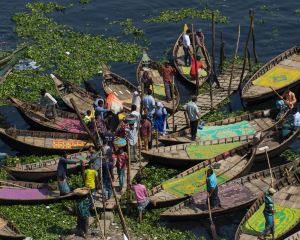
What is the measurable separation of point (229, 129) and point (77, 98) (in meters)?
8.83

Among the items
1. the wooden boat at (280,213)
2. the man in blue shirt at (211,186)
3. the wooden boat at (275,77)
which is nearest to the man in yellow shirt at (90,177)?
the man in blue shirt at (211,186)

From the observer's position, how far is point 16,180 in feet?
102

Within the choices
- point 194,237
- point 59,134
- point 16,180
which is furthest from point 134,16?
point 194,237

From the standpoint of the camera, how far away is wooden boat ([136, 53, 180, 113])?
3728 centimetres

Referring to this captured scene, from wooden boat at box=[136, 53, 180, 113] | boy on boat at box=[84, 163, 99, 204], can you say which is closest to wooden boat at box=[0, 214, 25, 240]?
boy on boat at box=[84, 163, 99, 204]

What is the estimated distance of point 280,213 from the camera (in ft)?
92.8

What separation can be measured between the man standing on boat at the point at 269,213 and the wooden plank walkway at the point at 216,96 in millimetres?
10044

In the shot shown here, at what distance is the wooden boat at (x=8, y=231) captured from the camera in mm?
26531

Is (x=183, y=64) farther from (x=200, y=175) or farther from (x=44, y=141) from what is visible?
(x=200, y=175)

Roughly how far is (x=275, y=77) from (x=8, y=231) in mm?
18957

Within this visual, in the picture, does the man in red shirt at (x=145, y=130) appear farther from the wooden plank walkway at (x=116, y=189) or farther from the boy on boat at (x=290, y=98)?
the boy on boat at (x=290, y=98)

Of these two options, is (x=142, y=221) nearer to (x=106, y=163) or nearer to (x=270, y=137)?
(x=106, y=163)

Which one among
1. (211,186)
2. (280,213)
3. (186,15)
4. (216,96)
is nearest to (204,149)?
(211,186)

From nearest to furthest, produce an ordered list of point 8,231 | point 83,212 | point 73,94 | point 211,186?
point 83,212 < point 8,231 < point 211,186 < point 73,94
